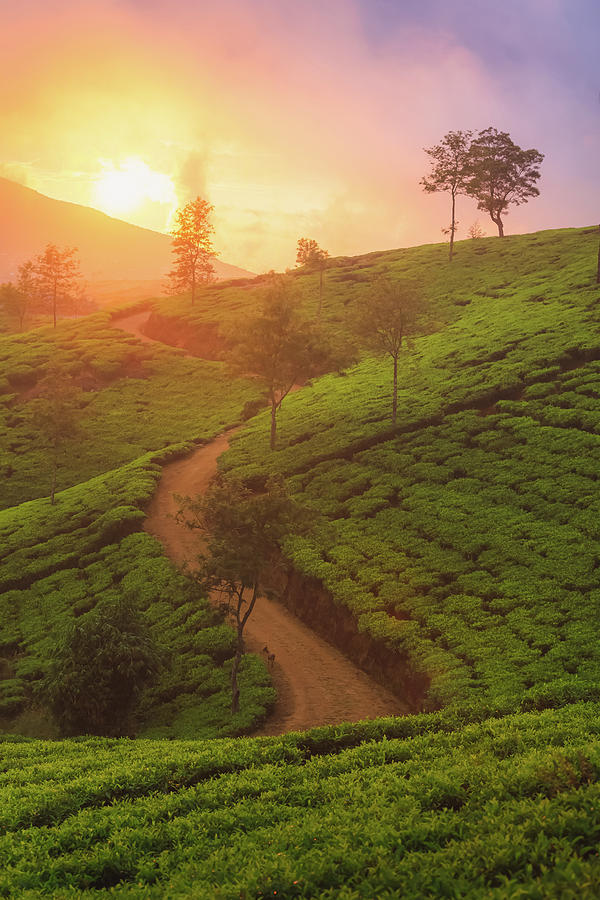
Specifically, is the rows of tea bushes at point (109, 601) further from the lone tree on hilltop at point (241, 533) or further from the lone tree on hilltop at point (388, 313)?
the lone tree on hilltop at point (388, 313)

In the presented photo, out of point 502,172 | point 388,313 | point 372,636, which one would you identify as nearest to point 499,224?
point 502,172

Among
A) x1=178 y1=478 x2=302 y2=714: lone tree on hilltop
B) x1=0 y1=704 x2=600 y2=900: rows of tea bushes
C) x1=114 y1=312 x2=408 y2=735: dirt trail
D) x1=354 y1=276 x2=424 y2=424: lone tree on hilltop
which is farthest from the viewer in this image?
x1=354 y1=276 x2=424 y2=424: lone tree on hilltop

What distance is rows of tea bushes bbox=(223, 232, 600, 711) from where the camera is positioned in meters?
23.0

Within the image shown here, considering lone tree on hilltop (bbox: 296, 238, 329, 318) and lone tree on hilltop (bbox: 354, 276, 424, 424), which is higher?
lone tree on hilltop (bbox: 296, 238, 329, 318)

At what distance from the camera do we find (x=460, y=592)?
90.1ft

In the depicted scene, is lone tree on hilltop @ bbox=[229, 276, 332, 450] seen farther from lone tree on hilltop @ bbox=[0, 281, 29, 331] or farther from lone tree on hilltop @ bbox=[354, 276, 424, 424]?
lone tree on hilltop @ bbox=[0, 281, 29, 331]

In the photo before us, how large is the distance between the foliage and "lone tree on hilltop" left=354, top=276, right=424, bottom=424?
3003cm

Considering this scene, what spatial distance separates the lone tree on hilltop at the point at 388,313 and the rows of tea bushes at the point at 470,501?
7.04 meters

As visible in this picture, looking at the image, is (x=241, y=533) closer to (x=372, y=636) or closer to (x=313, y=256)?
(x=372, y=636)

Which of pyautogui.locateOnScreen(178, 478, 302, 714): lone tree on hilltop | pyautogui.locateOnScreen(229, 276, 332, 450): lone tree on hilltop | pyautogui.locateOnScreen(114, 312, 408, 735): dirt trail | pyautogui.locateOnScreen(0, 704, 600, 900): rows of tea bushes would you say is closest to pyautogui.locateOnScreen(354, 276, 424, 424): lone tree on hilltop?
pyautogui.locateOnScreen(229, 276, 332, 450): lone tree on hilltop

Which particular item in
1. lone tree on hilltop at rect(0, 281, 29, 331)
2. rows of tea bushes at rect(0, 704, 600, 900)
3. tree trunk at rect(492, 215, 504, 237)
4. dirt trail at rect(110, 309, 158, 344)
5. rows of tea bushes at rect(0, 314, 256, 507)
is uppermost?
tree trunk at rect(492, 215, 504, 237)

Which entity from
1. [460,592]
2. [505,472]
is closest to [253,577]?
[460,592]

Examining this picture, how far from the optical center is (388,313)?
45781 mm

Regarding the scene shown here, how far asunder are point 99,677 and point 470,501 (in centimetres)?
2219
